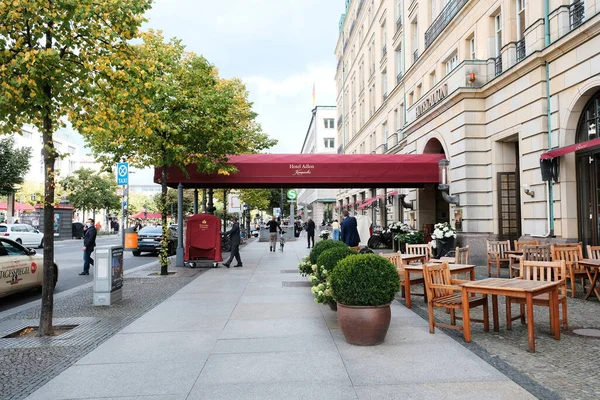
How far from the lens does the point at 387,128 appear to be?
29.8 m

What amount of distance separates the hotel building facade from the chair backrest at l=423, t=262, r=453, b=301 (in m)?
6.19

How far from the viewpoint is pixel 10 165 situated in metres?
33.3

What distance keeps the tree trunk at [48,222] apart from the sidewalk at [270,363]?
1.16m

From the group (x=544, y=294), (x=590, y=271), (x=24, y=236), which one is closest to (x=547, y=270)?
(x=544, y=294)

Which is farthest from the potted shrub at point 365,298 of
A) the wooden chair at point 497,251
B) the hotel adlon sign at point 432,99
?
the hotel adlon sign at point 432,99

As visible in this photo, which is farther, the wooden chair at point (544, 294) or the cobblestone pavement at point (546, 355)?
the wooden chair at point (544, 294)

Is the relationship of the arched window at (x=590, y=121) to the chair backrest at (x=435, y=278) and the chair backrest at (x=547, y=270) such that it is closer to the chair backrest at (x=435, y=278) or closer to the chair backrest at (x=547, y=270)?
the chair backrest at (x=547, y=270)

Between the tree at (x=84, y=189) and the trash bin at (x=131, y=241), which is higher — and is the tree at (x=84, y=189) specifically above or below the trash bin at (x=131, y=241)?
above

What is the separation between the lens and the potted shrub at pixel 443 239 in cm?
1579

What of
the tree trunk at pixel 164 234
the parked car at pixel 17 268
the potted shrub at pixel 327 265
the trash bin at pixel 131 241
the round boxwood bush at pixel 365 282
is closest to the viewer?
the round boxwood bush at pixel 365 282

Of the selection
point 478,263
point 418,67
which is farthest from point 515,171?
point 418,67

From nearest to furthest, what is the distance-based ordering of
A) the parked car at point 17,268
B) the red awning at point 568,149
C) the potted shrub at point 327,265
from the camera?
the potted shrub at point 327,265 < the parked car at point 17,268 < the red awning at point 568,149

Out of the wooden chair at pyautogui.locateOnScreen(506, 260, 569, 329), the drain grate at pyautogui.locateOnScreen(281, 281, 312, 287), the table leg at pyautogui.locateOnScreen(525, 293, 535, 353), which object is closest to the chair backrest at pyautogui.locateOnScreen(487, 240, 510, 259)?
the drain grate at pyautogui.locateOnScreen(281, 281, 312, 287)

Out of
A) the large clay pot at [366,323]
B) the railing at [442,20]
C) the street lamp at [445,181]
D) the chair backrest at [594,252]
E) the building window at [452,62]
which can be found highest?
the railing at [442,20]
